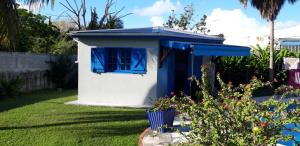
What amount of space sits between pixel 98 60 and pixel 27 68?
726cm

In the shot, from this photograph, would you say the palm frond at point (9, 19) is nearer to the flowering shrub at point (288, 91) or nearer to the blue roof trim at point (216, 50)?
the blue roof trim at point (216, 50)

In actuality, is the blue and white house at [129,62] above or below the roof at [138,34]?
below

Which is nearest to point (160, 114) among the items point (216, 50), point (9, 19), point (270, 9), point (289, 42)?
point (9, 19)

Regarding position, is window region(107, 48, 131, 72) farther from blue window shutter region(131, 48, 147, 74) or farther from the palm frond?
the palm frond

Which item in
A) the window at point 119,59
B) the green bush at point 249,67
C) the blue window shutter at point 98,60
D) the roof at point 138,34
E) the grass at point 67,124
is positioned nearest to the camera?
the grass at point 67,124

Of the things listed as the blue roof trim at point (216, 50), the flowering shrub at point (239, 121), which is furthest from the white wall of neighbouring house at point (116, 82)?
the flowering shrub at point (239, 121)

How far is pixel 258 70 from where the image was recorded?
26.7m

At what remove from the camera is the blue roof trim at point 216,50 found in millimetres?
16361

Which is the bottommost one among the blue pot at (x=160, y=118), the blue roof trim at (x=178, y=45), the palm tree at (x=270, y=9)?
the blue pot at (x=160, y=118)

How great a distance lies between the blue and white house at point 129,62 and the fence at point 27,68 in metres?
5.02

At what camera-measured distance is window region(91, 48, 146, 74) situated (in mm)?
17062

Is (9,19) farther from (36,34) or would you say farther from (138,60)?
(36,34)

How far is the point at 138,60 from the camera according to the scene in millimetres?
17109

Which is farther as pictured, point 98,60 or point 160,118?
point 98,60
